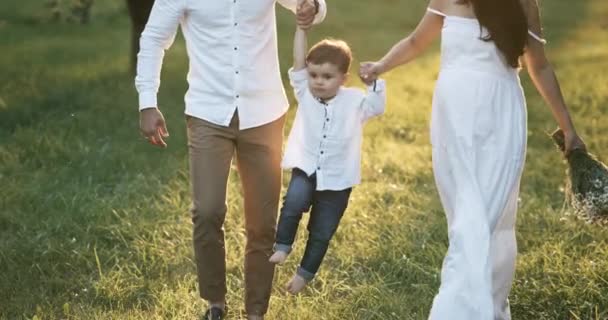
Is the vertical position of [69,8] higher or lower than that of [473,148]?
lower

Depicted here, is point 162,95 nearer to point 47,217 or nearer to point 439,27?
point 47,217

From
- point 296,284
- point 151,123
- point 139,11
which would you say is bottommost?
point 139,11

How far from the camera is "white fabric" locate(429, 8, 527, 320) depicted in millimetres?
4031

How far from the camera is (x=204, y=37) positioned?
4562 millimetres

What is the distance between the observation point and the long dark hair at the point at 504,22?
4.08m

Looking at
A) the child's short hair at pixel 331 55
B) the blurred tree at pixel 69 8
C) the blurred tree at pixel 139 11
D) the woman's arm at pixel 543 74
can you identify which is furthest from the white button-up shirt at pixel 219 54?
the blurred tree at pixel 139 11

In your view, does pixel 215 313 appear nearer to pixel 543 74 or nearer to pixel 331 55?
pixel 331 55

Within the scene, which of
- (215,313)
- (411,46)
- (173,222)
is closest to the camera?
(411,46)

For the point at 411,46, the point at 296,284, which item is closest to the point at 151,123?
the point at 296,284

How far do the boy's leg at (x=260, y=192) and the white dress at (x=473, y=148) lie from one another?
83 cm

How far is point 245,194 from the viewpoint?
4781mm

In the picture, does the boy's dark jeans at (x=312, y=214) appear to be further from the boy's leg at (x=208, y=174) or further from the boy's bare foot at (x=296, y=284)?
the boy's leg at (x=208, y=174)

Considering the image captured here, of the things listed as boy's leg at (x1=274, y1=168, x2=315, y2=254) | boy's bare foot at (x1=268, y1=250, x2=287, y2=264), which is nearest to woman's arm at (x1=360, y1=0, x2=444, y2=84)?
boy's leg at (x1=274, y1=168, x2=315, y2=254)

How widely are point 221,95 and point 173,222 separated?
7.52 ft
